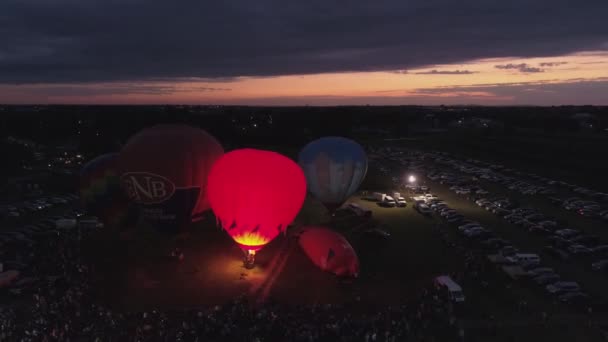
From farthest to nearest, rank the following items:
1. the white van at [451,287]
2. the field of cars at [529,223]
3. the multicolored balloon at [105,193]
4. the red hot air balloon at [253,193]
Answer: the multicolored balloon at [105,193]
the field of cars at [529,223]
the red hot air balloon at [253,193]
the white van at [451,287]

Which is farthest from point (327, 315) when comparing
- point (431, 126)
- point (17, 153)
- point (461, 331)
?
point (431, 126)

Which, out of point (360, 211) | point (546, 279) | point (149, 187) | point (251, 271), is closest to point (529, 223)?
point (546, 279)

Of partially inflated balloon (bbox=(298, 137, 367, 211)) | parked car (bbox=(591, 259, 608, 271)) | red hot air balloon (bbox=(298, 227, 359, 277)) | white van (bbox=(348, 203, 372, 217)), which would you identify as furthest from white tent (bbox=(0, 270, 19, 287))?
parked car (bbox=(591, 259, 608, 271))

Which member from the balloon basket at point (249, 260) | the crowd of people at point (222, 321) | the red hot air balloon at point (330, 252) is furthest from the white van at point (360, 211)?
the crowd of people at point (222, 321)

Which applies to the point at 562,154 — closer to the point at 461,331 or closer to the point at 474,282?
the point at 474,282

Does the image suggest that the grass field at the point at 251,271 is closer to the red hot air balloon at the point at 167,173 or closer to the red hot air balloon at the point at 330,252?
the red hot air balloon at the point at 330,252

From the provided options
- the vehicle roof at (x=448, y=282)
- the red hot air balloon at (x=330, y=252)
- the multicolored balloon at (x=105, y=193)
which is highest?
the multicolored balloon at (x=105, y=193)
